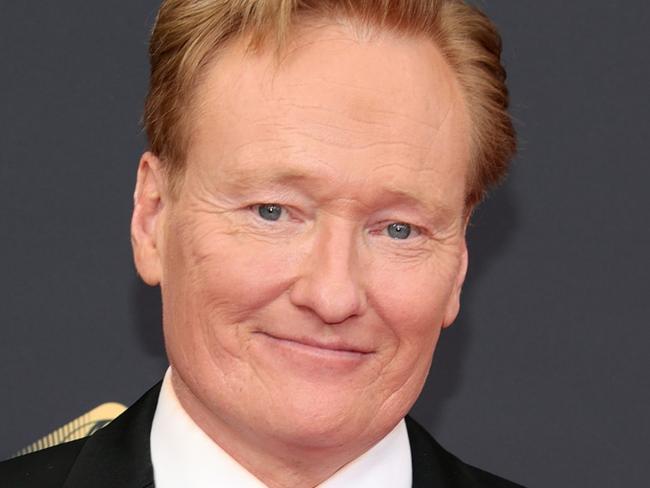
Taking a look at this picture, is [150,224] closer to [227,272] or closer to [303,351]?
[227,272]

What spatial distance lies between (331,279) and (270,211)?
0.14 m

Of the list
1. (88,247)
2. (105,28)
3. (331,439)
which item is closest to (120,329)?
(88,247)

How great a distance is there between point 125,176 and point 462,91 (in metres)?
0.76

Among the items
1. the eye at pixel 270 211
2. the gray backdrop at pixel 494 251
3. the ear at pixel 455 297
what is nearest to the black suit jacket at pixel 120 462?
the ear at pixel 455 297

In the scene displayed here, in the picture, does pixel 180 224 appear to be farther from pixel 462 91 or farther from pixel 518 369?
pixel 518 369

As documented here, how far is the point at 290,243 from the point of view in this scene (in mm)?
1959

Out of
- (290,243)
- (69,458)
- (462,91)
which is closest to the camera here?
(290,243)

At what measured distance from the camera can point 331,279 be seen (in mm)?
1915

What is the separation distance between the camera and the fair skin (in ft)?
6.41

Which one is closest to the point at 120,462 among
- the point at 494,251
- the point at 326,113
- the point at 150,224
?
the point at 150,224

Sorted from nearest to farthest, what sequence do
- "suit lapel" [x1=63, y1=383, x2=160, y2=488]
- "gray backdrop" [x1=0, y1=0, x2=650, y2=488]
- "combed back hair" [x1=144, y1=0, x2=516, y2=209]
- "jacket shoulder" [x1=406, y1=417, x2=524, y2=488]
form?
"combed back hair" [x1=144, y1=0, x2=516, y2=209] < "suit lapel" [x1=63, y1=383, x2=160, y2=488] < "jacket shoulder" [x1=406, y1=417, x2=524, y2=488] < "gray backdrop" [x1=0, y1=0, x2=650, y2=488]

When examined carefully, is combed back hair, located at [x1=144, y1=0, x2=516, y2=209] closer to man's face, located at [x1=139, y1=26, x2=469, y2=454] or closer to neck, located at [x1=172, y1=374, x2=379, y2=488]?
man's face, located at [x1=139, y1=26, x2=469, y2=454]

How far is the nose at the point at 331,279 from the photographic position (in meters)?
1.91

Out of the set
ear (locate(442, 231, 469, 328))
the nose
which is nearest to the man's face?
the nose
